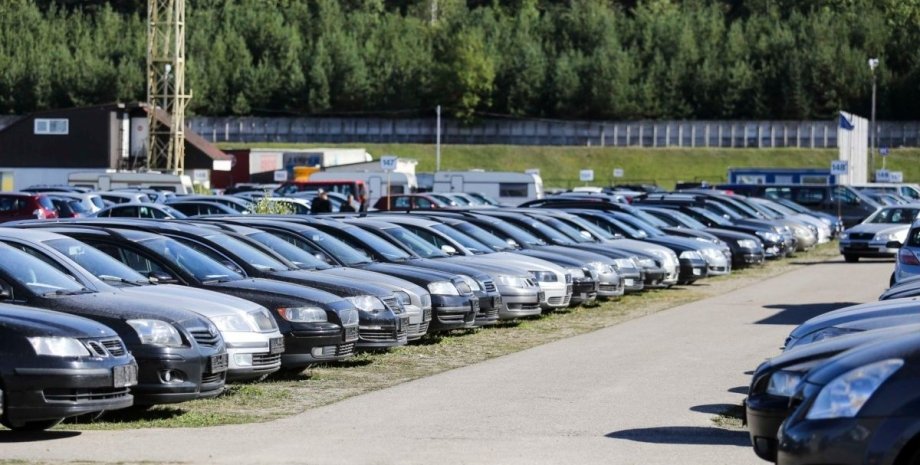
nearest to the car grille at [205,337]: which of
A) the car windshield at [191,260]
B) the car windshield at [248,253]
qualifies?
the car windshield at [191,260]

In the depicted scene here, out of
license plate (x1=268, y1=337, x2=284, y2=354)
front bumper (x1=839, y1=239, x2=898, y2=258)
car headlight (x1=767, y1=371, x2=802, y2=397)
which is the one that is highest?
car headlight (x1=767, y1=371, x2=802, y2=397)

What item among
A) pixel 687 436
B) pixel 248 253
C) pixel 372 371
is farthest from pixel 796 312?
pixel 687 436

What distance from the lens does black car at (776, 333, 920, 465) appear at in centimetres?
710

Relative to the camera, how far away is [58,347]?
10.8 m

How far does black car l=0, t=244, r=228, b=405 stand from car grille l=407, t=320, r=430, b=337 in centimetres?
493

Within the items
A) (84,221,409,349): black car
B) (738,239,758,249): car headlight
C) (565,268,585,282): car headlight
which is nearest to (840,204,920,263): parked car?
(738,239,758,249): car headlight

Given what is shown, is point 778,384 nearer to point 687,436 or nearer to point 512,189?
point 687,436

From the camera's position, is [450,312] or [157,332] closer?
[157,332]

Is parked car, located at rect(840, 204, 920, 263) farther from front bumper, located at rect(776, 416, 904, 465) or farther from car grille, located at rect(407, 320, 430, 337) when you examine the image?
front bumper, located at rect(776, 416, 904, 465)

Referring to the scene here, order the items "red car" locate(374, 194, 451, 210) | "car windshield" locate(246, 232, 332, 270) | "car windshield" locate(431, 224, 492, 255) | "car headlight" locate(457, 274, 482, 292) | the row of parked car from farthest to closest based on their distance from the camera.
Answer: "red car" locate(374, 194, 451, 210)
"car windshield" locate(431, 224, 492, 255)
"car headlight" locate(457, 274, 482, 292)
"car windshield" locate(246, 232, 332, 270)
the row of parked car

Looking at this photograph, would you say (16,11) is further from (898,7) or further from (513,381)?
(513,381)

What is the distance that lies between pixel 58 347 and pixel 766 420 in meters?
4.84

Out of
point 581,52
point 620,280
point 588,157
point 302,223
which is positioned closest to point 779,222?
point 620,280

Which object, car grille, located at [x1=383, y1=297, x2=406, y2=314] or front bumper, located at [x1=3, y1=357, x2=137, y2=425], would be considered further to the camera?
car grille, located at [x1=383, y1=297, x2=406, y2=314]
